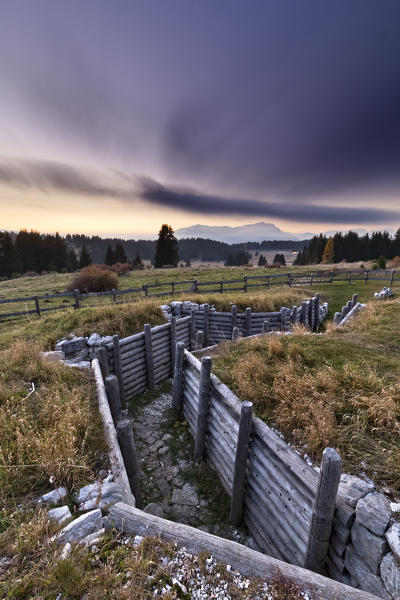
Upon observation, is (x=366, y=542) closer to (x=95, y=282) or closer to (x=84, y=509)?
(x=84, y=509)

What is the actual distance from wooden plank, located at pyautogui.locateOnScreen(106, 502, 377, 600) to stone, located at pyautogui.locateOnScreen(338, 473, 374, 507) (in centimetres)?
92

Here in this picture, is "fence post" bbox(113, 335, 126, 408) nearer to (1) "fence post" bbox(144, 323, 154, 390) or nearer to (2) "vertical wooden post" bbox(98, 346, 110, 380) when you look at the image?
(2) "vertical wooden post" bbox(98, 346, 110, 380)

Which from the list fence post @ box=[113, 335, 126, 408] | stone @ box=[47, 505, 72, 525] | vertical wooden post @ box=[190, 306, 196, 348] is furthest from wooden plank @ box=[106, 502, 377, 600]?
vertical wooden post @ box=[190, 306, 196, 348]

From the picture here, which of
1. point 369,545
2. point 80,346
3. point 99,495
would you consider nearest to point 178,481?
point 99,495

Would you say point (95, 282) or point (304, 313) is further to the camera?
point (95, 282)

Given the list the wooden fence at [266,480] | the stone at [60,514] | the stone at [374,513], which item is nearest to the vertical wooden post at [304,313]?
the wooden fence at [266,480]

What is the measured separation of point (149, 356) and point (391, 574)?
23.5 ft

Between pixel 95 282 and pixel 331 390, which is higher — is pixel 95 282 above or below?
below

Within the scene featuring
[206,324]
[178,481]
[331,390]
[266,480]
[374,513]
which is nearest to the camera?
[374,513]

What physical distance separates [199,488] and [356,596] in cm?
391

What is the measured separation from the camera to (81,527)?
260cm

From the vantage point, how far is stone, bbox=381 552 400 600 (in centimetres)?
247

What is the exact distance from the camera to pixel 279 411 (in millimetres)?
4875

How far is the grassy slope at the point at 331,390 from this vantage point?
3.94m
